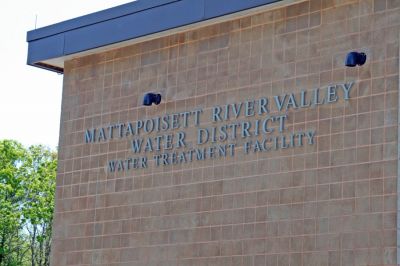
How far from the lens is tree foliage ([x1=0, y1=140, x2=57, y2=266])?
5038 centimetres

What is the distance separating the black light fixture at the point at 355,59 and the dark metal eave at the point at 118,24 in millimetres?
2084

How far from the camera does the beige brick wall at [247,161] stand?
18.3 metres

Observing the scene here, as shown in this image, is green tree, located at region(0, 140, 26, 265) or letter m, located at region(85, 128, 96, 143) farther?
green tree, located at region(0, 140, 26, 265)

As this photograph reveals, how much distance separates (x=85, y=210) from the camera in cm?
2298

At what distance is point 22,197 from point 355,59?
35255 millimetres

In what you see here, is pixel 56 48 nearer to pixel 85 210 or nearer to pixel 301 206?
pixel 85 210

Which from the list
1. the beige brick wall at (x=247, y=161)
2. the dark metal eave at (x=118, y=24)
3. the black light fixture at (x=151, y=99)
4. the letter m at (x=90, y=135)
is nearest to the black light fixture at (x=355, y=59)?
the beige brick wall at (x=247, y=161)

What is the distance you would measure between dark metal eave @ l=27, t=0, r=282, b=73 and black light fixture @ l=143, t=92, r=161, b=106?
3.94 feet

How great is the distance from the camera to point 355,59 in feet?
60.7

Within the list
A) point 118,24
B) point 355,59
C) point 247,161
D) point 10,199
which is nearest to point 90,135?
point 118,24

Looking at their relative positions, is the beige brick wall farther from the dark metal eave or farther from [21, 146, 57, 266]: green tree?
[21, 146, 57, 266]: green tree

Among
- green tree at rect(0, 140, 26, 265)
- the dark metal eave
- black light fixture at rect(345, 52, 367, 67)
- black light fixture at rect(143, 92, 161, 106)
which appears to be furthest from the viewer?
green tree at rect(0, 140, 26, 265)

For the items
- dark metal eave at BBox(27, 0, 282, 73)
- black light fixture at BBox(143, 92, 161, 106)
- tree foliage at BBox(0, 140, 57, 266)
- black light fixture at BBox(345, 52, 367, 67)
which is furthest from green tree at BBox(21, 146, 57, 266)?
black light fixture at BBox(345, 52, 367, 67)

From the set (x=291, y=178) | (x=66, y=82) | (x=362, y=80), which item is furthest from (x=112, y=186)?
(x=362, y=80)
